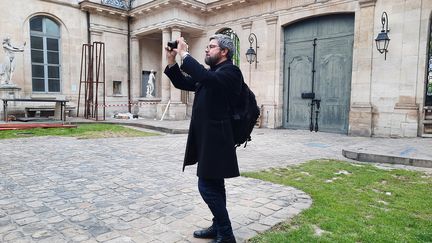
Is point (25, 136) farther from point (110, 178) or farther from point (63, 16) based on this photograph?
point (63, 16)

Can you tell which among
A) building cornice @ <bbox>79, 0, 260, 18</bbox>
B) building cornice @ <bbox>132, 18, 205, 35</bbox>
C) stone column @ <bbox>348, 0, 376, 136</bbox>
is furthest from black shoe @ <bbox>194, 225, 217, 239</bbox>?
building cornice @ <bbox>132, 18, 205, 35</bbox>

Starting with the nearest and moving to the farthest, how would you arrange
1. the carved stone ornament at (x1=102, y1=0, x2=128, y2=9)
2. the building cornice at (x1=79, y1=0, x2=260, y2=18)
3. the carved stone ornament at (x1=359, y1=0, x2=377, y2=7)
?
the carved stone ornament at (x1=359, y1=0, x2=377, y2=7)
the building cornice at (x1=79, y1=0, x2=260, y2=18)
the carved stone ornament at (x1=102, y1=0, x2=128, y2=9)

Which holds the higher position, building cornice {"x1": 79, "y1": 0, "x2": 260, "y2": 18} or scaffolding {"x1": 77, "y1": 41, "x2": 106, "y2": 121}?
building cornice {"x1": 79, "y1": 0, "x2": 260, "y2": 18}

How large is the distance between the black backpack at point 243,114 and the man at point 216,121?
6 centimetres

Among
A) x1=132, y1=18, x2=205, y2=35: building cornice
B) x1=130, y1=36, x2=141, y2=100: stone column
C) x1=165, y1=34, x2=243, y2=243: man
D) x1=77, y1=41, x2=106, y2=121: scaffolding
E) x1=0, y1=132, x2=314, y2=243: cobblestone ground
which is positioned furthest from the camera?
x1=130, y1=36, x2=141, y2=100: stone column

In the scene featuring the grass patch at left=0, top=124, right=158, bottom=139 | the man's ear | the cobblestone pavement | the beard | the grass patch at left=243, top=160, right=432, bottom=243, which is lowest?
the cobblestone pavement

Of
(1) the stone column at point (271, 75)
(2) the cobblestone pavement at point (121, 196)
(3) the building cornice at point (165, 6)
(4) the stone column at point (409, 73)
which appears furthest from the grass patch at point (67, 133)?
(4) the stone column at point (409, 73)

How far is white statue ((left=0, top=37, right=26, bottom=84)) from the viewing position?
1389 cm

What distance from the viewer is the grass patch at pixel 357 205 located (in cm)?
304

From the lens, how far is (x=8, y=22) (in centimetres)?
1491

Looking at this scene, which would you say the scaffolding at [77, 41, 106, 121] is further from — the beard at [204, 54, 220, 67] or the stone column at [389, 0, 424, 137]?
the beard at [204, 54, 220, 67]

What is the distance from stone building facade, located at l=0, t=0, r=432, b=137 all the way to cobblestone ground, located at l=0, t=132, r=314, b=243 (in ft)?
19.3

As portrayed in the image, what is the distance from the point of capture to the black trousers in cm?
274

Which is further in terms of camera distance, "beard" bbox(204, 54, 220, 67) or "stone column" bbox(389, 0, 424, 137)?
"stone column" bbox(389, 0, 424, 137)
